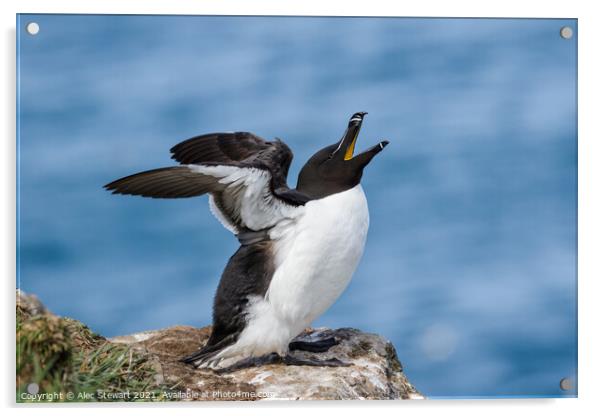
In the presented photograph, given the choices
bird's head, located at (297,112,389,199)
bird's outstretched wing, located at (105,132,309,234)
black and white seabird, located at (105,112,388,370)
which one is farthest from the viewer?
bird's head, located at (297,112,389,199)

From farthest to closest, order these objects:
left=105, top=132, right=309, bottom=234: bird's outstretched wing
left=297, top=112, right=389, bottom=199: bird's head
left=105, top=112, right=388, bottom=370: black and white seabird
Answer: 1. left=297, top=112, right=389, bottom=199: bird's head
2. left=105, top=112, right=388, bottom=370: black and white seabird
3. left=105, top=132, right=309, bottom=234: bird's outstretched wing

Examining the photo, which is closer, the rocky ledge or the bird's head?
the rocky ledge

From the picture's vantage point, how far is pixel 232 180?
5.16 meters

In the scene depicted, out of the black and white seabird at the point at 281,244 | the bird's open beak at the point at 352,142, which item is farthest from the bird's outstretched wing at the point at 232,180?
the bird's open beak at the point at 352,142

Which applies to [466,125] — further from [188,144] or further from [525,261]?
[188,144]

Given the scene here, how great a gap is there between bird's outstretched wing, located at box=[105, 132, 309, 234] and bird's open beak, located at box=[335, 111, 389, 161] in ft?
1.04

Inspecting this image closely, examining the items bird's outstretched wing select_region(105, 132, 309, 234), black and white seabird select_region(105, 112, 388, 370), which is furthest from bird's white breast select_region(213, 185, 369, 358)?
bird's outstretched wing select_region(105, 132, 309, 234)

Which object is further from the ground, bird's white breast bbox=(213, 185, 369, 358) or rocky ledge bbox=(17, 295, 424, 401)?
bird's white breast bbox=(213, 185, 369, 358)

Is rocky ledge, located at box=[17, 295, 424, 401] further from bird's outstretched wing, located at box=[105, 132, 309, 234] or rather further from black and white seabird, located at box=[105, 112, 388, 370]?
bird's outstretched wing, located at box=[105, 132, 309, 234]

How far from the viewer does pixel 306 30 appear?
584 cm

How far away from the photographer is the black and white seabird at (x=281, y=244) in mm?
5309

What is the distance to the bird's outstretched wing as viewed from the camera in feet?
16.7

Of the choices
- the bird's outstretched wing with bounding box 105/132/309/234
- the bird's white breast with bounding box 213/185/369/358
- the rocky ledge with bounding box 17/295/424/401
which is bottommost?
the rocky ledge with bounding box 17/295/424/401

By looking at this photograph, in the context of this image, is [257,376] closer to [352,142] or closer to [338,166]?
[338,166]
